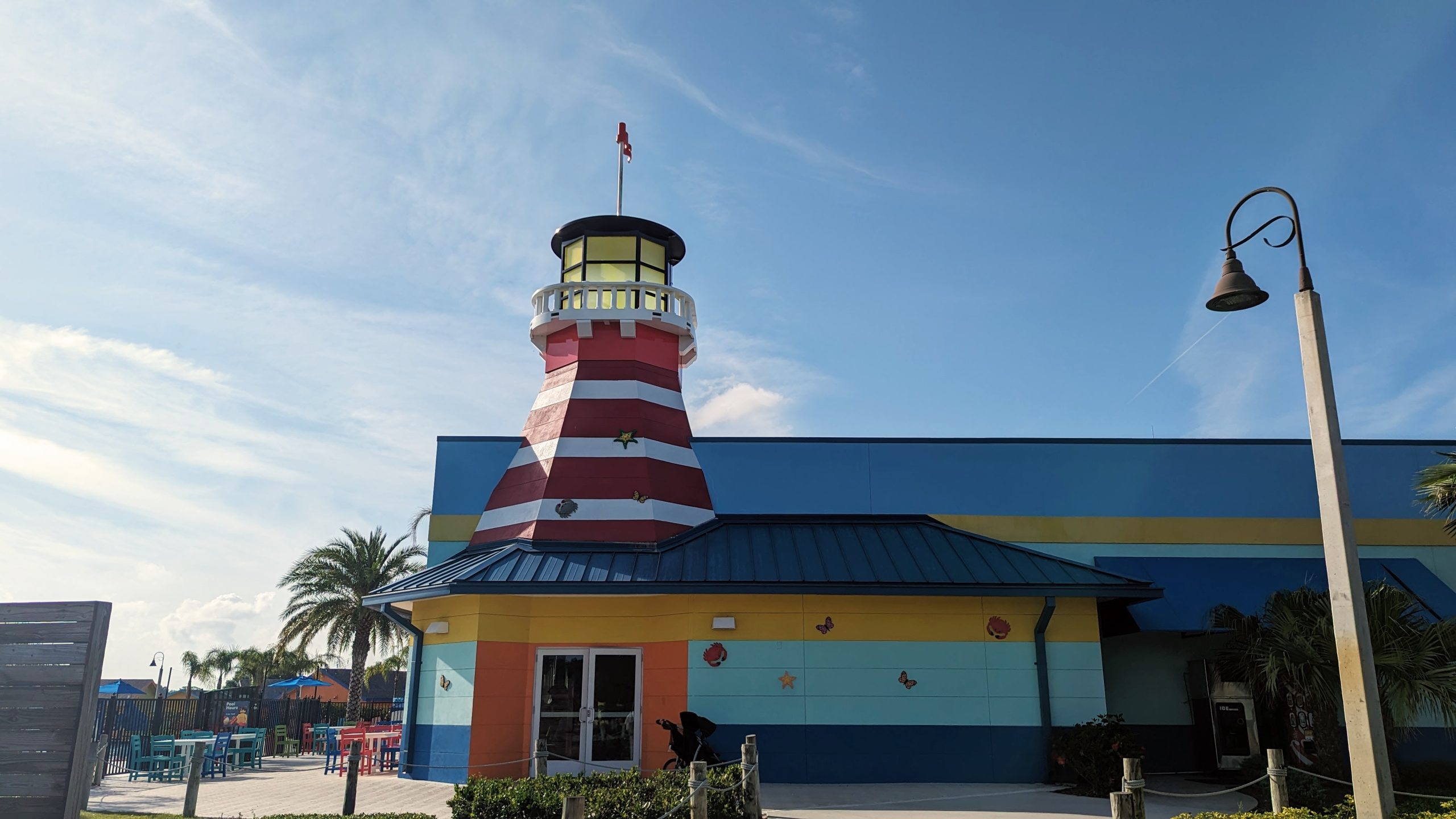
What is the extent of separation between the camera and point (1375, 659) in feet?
44.5

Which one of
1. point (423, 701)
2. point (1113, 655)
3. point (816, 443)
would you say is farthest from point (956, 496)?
point (423, 701)

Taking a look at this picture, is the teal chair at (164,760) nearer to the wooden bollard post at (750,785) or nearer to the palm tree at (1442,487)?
the wooden bollard post at (750,785)

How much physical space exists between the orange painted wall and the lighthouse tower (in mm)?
2127

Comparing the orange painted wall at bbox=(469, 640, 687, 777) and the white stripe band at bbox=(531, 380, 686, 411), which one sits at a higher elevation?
the white stripe band at bbox=(531, 380, 686, 411)

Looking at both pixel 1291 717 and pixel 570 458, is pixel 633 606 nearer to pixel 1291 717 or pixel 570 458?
pixel 570 458

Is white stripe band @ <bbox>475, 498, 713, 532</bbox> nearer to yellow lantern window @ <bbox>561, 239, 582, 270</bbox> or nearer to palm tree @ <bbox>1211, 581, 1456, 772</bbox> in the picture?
yellow lantern window @ <bbox>561, 239, 582, 270</bbox>

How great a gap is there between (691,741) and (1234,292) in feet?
30.9

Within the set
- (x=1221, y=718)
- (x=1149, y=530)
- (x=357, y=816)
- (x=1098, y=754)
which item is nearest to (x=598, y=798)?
(x=357, y=816)

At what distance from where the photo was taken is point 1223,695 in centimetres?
1708

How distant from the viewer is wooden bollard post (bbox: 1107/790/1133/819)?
792 cm

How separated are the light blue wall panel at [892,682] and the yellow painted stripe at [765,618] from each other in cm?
53

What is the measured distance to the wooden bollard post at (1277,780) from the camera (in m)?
9.88

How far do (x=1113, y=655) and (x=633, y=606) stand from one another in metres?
9.32

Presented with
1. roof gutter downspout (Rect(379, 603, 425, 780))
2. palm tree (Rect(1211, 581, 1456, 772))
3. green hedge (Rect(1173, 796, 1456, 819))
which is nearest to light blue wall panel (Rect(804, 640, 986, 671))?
palm tree (Rect(1211, 581, 1456, 772))
